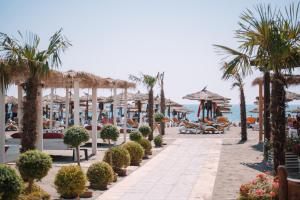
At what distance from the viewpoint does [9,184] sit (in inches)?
247

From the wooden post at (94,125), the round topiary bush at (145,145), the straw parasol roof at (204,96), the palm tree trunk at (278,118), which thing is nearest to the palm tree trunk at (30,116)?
the palm tree trunk at (278,118)

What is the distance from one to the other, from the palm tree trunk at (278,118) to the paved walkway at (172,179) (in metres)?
1.65

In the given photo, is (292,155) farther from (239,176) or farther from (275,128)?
(275,128)

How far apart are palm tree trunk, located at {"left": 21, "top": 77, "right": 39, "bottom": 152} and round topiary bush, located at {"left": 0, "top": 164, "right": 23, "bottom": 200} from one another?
3.05m

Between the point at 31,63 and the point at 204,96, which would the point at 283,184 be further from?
the point at 204,96

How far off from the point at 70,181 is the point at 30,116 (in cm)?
222

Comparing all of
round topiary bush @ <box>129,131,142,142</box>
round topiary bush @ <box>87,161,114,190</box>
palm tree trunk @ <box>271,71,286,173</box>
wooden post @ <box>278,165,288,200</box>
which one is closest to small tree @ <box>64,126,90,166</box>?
round topiary bush @ <box>87,161,114,190</box>

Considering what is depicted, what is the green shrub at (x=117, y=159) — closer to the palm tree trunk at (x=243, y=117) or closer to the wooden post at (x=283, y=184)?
the wooden post at (x=283, y=184)

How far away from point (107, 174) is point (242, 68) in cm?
379

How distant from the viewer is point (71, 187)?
26.6 feet

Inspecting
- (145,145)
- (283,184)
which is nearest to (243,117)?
(145,145)

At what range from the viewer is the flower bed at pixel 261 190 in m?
6.38

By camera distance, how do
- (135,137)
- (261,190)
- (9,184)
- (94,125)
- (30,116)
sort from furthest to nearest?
(94,125) < (135,137) < (30,116) < (261,190) < (9,184)

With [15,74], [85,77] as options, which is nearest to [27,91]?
[15,74]
